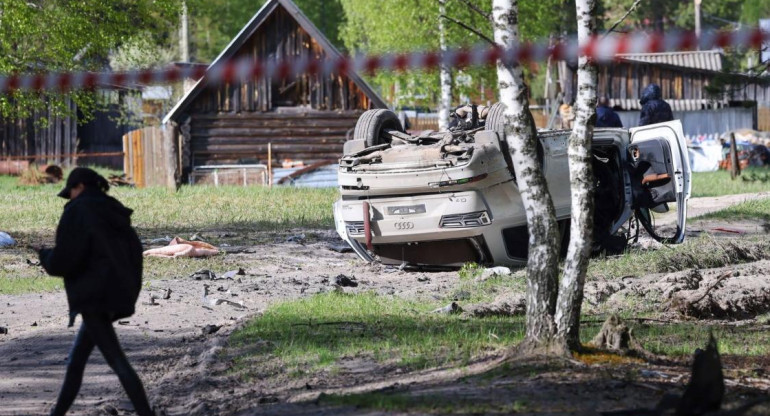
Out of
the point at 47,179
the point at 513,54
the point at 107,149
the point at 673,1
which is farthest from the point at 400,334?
the point at 673,1

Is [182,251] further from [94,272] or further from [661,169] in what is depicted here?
[94,272]

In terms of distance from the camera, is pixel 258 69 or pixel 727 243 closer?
pixel 258 69

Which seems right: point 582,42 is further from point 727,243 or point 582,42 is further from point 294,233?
point 294,233

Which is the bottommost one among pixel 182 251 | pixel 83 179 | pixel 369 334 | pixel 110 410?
pixel 110 410

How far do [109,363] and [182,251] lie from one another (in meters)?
8.61

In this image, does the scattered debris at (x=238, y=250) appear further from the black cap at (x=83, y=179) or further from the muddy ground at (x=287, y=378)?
the black cap at (x=83, y=179)

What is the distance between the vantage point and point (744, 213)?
19.6 metres

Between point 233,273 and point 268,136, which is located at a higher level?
point 268,136

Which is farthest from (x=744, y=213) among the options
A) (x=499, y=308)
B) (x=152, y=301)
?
(x=152, y=301)

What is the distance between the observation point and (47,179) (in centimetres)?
3312

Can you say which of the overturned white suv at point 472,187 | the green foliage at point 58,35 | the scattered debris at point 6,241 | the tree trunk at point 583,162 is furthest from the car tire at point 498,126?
the green foliage at point 58,35

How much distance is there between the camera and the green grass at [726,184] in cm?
2647

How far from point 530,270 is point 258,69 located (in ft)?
18.1

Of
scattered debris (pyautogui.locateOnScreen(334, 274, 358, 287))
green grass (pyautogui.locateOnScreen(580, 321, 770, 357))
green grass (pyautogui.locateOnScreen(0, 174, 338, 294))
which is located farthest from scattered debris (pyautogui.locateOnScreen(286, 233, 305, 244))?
green grass (pyautogui.locateOnScreen(580, 321, 770, 357))
